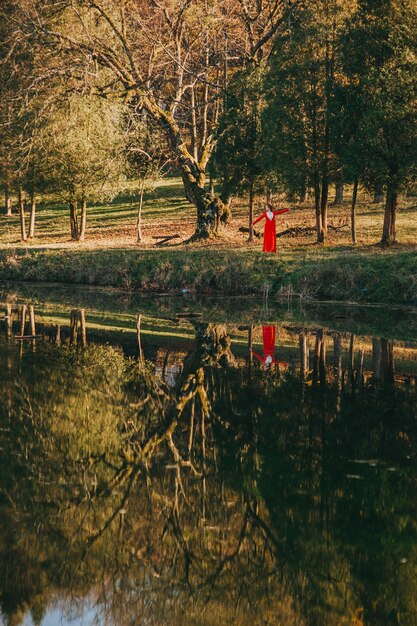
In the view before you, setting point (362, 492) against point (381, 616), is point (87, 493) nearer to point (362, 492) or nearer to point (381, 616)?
point (362, 492)

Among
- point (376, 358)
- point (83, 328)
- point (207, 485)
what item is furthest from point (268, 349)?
point (207, 485)

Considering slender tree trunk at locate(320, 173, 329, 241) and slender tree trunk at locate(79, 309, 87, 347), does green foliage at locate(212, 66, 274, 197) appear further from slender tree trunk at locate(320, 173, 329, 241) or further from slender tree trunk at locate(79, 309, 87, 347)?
slender tree trunk at locate(79, 309, 87, 347)

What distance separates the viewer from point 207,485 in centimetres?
1109

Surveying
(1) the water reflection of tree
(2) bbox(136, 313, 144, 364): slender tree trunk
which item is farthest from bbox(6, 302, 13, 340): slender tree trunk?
(1) the water reflection of tree

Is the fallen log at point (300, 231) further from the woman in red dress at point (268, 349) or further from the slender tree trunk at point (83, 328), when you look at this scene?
the woman in red dress at point (268, 349)

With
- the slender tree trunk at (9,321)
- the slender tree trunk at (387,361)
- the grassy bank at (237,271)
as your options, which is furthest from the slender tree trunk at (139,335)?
the grassy bank at (237,271)

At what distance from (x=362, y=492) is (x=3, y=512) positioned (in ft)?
13.1

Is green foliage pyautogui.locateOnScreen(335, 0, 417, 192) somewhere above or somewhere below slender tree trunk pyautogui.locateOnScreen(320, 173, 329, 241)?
above

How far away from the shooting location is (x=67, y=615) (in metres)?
8.01

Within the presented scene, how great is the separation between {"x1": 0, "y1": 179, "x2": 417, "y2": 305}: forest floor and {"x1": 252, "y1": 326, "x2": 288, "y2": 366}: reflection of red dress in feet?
22.5

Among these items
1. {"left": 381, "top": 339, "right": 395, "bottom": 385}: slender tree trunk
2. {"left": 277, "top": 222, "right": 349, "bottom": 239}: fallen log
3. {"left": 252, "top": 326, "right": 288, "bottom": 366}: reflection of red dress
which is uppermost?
{"left": 381, "top": 339, "right": 395, "bottom": 385}: slender tree trunk

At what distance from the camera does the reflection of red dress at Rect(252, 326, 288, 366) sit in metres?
20.4

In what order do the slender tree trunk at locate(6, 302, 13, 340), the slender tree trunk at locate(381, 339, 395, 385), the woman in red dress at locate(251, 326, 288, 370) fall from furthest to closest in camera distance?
the slender tree trunk at locate(6, 302, 13, 340)
the woman in red dress at locate(251, 326, 288, 370)
the slender tree trunk at locate(381, 339, 395, 385)

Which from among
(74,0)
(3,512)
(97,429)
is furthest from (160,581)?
(74,0)
